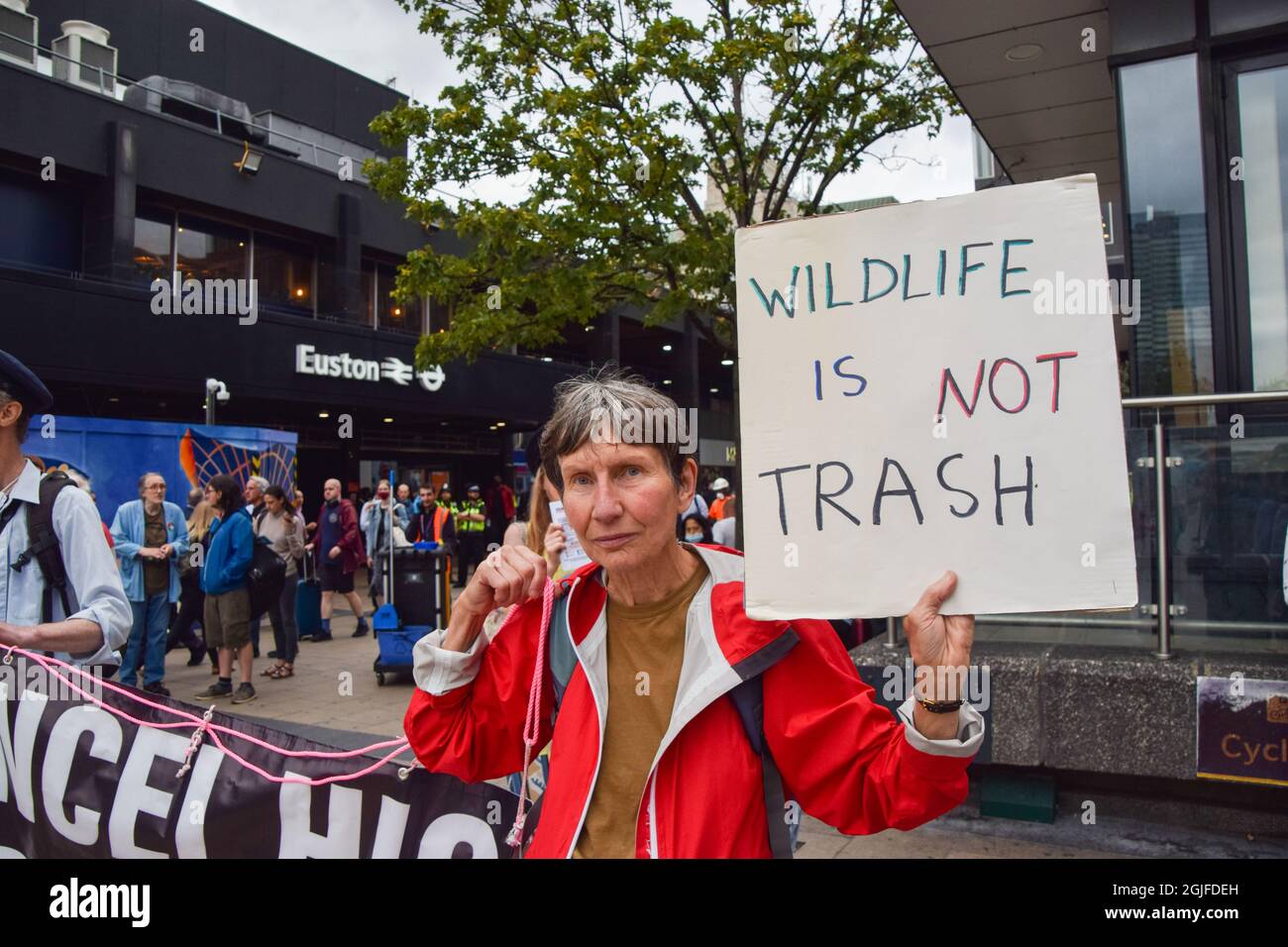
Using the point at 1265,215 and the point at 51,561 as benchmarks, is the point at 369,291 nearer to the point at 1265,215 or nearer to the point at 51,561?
the point at 1265,215

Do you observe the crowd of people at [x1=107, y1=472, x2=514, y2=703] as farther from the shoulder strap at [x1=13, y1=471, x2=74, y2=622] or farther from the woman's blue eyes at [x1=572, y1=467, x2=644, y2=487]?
the woman's blue eyes at [x1=572, y1=467, x2=644, y2=487]

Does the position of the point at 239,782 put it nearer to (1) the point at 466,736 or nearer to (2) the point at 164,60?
(1) the point at 466,736

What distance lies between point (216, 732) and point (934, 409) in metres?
1.95

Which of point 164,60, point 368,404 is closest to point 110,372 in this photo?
point 368,404

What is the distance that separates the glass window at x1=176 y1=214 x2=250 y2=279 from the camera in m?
19.7

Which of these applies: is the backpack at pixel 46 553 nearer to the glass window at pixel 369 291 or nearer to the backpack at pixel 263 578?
the backpack at pixel 263 578

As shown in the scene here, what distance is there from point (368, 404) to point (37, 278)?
7063 mm

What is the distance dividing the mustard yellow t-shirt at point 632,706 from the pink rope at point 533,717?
0.14 meters

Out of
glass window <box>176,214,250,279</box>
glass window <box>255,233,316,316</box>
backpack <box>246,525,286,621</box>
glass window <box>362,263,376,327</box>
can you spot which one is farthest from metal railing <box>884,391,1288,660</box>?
glass window <box>362,263,376,327</box>

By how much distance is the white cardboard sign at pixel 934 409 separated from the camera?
5.12 feet

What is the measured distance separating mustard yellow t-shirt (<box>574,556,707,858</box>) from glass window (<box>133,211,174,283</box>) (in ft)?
64.2
